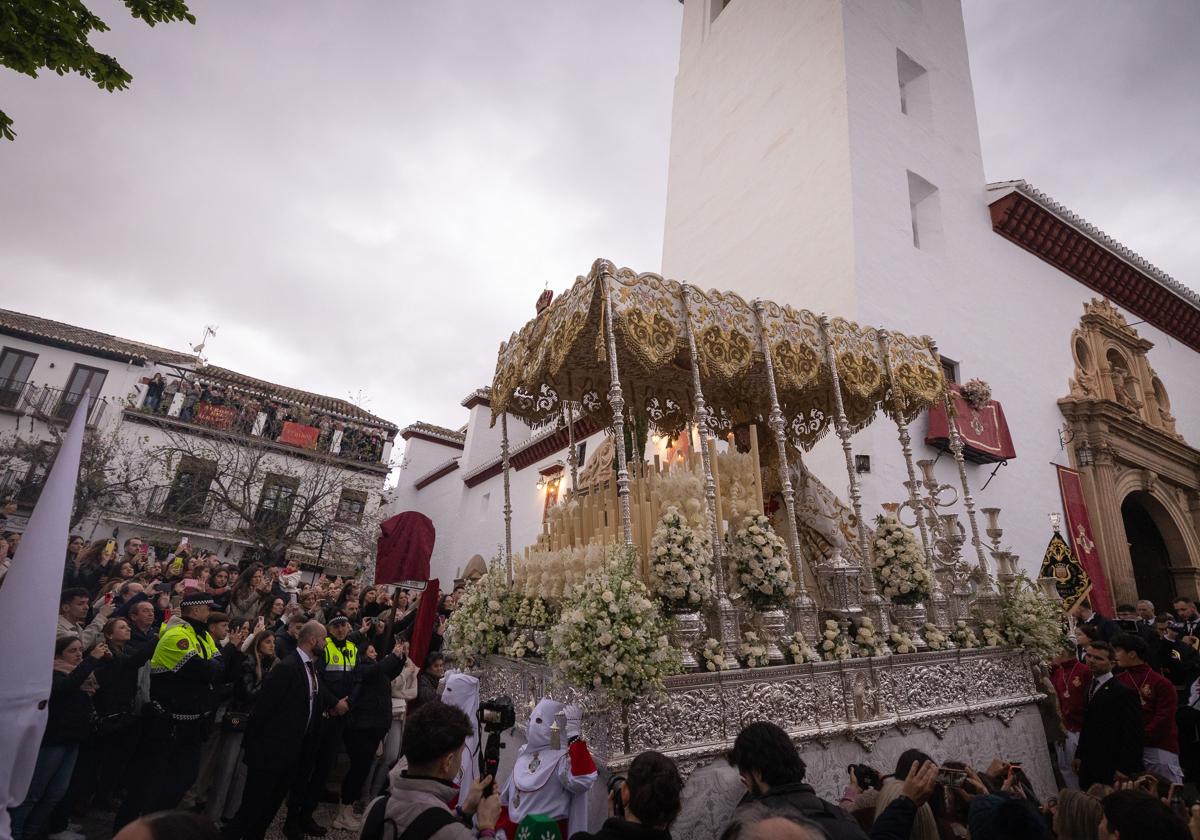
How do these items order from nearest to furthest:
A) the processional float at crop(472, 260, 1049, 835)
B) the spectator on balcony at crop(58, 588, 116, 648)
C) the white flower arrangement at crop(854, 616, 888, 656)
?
the processional float at crop(472, 260, 1049, 835) → the spectator on balcony at crop(58, 588, 116, 648) → the white flower arrangement at crop(854, 616, 888, 656)

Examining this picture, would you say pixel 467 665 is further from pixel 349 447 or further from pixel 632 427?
pixel 349 447

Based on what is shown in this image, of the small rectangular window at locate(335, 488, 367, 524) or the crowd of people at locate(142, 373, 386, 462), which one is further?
the small rectangular window at locate(335, 488, 367, 524)

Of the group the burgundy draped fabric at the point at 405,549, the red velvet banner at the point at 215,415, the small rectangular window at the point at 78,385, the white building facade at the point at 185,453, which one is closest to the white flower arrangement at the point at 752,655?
the burgundy draped fabric at the point at 405,549

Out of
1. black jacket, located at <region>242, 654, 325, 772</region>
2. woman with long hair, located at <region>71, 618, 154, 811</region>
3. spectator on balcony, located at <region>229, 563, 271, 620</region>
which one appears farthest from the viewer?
spectator on balcony, located at <region>229, 563, 271, 620</region>

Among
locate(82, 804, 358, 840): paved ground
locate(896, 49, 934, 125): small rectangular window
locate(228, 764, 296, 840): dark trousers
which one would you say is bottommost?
locate(82, 804, 358, 840): paved ground

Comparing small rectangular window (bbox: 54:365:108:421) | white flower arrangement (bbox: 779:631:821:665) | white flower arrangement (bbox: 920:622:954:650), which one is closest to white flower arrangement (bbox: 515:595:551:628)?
white flower arrangement (bbox: 779:631:821:665)

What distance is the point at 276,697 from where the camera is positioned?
4.19 meters

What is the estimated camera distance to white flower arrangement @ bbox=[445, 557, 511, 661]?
5.38 m

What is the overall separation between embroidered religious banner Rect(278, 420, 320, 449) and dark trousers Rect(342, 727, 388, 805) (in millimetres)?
22125

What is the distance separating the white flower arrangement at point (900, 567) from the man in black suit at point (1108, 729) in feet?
4.38

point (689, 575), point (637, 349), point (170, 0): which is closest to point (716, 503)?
point (689, 575)

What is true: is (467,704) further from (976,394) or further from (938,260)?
(938,260)

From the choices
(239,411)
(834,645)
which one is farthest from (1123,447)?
(239,411)

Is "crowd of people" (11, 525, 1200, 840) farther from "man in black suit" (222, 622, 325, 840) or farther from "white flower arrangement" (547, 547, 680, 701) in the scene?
"white flower arrangement" (547, 547, 680, 701)
